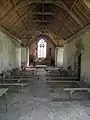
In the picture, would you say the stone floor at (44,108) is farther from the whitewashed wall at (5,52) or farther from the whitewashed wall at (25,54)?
the whitewashed wall at (25,54)

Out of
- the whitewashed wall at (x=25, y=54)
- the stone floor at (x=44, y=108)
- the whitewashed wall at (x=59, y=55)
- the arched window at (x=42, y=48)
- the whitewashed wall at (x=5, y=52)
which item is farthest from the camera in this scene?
the arched window at (x=42, y=48)

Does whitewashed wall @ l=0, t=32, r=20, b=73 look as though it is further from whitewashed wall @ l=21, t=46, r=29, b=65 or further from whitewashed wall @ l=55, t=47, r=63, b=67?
whitewashed wall @ l=55, t=47, r=63, b=67

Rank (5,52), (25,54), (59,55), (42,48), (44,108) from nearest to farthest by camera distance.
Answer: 1. (44,108)
2. (5,52)
3. (25,54)
4. (59,55)
5. (42,48)

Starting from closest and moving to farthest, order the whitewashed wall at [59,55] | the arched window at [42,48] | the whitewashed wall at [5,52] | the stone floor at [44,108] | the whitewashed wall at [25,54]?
the stone floor at [44,108] → the whitewashed wall at [5,52] → the whitewashed wall at [25,54] → the whitewashed wall at [59,55] → the arched window at [42,48]

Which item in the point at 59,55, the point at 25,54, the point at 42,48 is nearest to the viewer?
the point at 25,54

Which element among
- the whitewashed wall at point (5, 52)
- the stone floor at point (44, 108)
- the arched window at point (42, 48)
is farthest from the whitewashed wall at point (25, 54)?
the stone floor at point (44, 108)

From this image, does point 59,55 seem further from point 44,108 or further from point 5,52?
point 44,108

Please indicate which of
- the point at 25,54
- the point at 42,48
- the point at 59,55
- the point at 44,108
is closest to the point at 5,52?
the point at 44,108

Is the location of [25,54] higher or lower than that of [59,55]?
higher

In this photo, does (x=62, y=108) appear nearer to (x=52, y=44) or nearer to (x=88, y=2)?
(x=88, y=2)

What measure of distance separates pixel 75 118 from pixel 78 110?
71 centimetres

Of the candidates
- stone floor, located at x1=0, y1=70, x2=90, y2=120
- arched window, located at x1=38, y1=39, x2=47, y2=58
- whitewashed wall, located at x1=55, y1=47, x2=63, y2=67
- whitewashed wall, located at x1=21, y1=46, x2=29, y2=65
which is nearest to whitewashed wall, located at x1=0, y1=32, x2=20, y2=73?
stone floor, located at x1=0, y1=70, x2=90, y2=120

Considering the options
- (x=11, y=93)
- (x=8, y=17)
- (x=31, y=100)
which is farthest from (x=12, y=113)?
(x=8, y=17)

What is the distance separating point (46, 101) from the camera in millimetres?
6699
